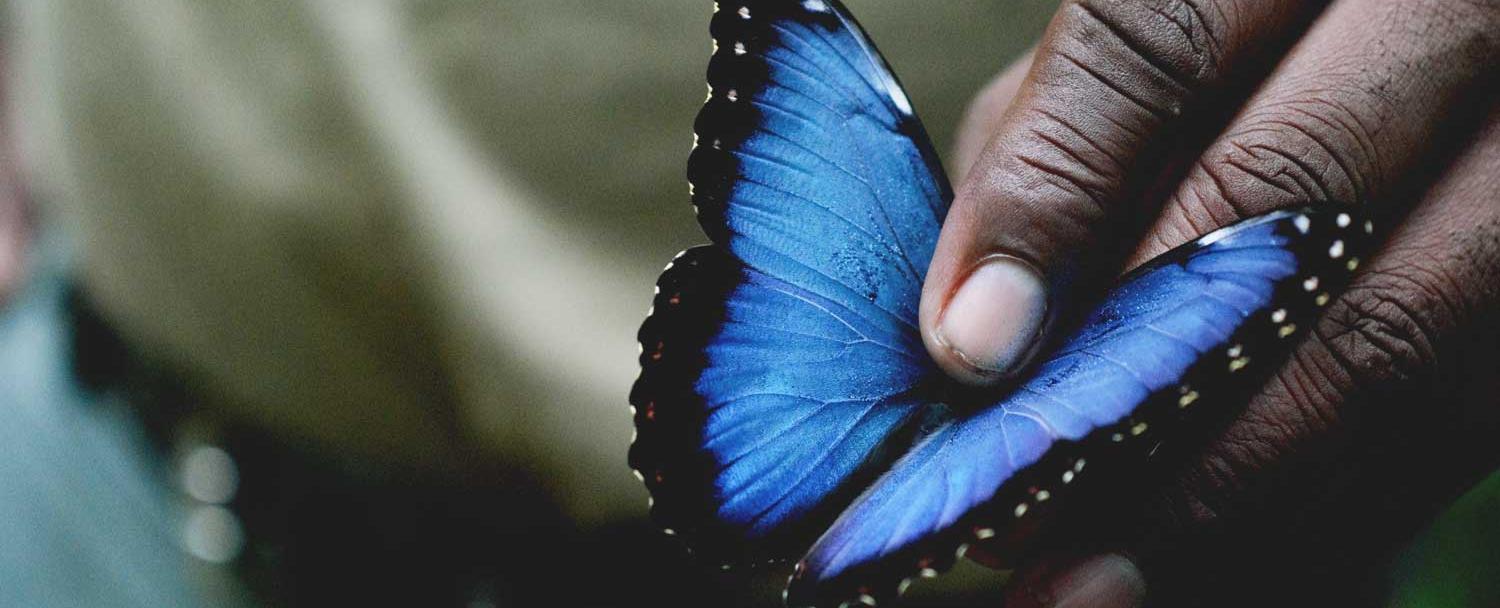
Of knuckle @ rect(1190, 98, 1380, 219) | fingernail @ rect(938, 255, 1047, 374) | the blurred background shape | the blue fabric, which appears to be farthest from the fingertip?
the blue fabric

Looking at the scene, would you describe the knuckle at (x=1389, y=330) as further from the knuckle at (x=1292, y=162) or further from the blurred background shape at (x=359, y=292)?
the blurred background shape at (x=359, y=292)

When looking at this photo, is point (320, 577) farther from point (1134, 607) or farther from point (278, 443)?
point (1134, 607)

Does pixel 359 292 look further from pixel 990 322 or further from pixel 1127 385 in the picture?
pixel 1127 385

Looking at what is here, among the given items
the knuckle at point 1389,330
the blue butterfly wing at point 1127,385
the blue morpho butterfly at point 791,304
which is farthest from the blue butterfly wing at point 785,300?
the knuckle at point 1389,330

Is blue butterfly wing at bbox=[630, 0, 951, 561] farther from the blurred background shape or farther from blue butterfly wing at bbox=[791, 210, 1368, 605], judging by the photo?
the blurred background shape

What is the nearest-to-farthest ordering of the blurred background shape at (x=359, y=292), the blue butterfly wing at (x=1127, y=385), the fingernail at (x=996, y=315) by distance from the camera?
1. the blue butterfly wing at (x=1127, y=385)
2. the fingernail at (x=996, y=315)
3. the blurred background shape at (x=359, y=292)
